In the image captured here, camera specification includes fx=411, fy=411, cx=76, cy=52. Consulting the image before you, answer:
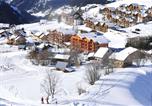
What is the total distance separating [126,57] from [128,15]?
22.8m

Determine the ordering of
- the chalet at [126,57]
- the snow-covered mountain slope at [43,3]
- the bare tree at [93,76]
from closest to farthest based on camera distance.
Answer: the bare tree at [93,76]
the chalet at [126,57]
the snow-covered mountain slope at [43,3]

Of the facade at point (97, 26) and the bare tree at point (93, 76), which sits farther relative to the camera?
the facade at point (97, 26)

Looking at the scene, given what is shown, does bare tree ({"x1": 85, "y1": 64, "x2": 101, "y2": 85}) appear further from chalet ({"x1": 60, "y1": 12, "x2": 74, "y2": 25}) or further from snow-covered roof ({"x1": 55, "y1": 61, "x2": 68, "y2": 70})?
chalet ({"x1": 60, "y1": 12, "x2": 74, "y2": 25})

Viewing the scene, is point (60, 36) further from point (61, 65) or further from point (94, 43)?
point (61, 65)

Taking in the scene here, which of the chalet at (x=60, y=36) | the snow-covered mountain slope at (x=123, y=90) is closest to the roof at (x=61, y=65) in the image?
the snow-covered mountain slope at (x=123, y=90)

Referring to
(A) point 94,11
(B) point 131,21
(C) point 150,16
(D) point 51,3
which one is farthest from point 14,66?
(D) point 51,3

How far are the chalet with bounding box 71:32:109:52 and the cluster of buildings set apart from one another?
10874 millimetres

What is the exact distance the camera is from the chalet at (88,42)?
31.2 meters

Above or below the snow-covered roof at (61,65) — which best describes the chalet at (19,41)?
above

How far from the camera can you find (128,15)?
46.6 metres

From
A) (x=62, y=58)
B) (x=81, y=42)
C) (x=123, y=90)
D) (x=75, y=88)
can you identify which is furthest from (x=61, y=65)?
(x=123, y=90)

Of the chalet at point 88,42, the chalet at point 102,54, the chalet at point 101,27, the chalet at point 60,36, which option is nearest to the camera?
the chalet at point 102,54

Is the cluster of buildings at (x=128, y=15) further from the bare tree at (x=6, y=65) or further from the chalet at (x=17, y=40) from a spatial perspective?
the bare tree at (x=6, y=65)

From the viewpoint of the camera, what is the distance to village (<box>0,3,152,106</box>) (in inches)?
960
